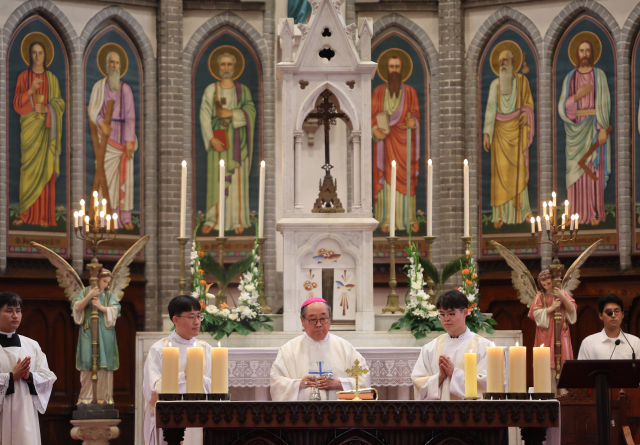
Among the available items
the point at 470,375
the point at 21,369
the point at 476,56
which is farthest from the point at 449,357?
the point at 476,56

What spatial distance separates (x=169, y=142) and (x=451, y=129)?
3.89 metres

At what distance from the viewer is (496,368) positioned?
4.58 m

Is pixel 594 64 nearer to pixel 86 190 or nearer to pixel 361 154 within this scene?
pixel 361 154

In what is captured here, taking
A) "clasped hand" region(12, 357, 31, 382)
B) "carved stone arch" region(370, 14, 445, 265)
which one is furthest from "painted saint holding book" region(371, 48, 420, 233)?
"clasped hand" region(12, 357, 31, 382)

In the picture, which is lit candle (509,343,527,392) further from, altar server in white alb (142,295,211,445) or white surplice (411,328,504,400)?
altar server in white alb (142,295,211,445)

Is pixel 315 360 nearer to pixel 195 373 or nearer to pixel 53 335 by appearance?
pixel 195 373

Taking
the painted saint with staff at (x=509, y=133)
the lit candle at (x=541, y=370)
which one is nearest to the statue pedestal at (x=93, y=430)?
the lit candle at (x=541, y=370)

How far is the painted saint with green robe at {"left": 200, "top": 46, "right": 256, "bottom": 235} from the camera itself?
43.5ft

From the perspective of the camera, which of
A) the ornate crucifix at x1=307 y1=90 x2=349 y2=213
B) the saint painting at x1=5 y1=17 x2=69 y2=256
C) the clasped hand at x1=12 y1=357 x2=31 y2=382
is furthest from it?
the saint painting at x1=5 y1=17 x2=69 y2=256

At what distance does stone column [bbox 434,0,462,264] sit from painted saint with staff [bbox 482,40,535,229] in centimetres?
40

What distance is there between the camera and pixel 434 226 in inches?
520

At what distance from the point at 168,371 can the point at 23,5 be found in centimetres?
911

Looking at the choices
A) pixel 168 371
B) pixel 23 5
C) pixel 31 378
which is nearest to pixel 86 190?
pixel 23 5

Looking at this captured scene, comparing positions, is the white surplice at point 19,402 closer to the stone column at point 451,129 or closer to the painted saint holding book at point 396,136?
the painted saint holding book at point 396,136
